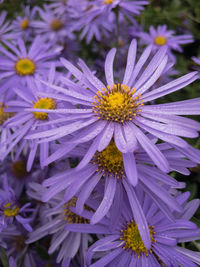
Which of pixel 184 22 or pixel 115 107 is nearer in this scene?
pixel 115 107

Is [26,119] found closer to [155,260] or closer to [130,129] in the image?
[130,129]

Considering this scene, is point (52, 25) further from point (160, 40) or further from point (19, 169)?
point (19, 169)

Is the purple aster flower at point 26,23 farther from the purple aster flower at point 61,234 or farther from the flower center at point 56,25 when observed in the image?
the purple aster flower at point 61,234

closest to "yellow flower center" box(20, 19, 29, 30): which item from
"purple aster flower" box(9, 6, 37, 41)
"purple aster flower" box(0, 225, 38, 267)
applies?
"purple aster flower" box(9, 6, 37, 41)

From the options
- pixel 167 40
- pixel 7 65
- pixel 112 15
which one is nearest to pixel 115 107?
pixel 7 65

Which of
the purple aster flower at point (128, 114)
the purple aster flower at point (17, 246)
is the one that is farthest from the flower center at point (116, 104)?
the purple aster flower at point (17, 246)
